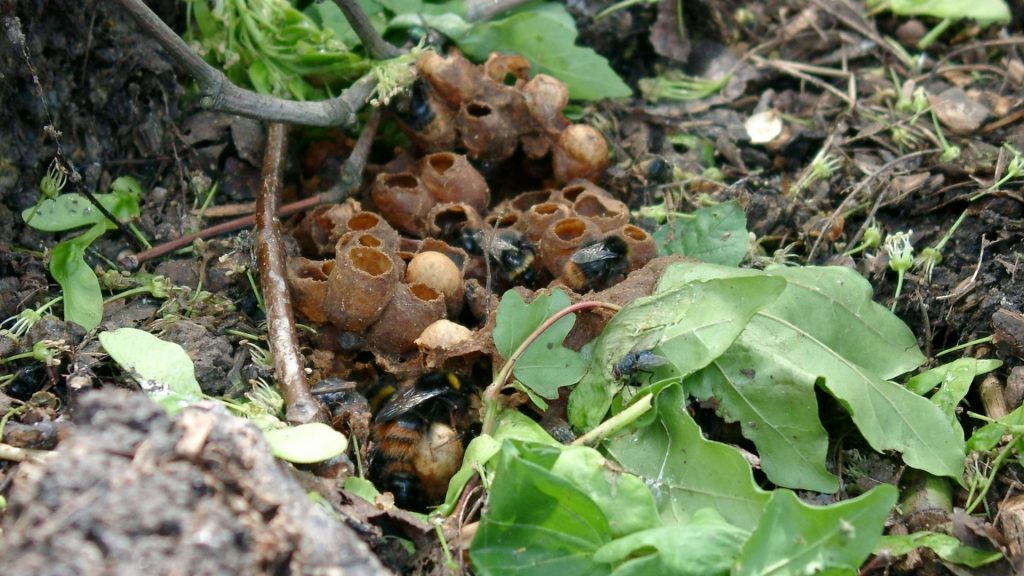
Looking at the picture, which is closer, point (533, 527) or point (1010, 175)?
point (533, 527)

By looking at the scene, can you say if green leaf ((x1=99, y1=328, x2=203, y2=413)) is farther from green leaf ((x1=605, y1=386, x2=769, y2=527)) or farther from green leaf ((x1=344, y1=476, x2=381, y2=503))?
green leaf ((x1=605, y1=386, x2=769, y2=527))

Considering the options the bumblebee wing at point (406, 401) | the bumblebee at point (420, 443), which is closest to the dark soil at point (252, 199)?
the bumblebee at point (420, 443)

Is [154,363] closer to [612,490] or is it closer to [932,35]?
[612,490]

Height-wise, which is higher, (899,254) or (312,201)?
(312,201)

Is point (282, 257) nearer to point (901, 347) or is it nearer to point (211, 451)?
point (211, 451)

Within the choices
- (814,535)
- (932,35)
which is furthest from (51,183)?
(932,35)

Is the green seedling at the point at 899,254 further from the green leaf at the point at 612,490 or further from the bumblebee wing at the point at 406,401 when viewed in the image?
the bumblebee wing at the point at 406,401

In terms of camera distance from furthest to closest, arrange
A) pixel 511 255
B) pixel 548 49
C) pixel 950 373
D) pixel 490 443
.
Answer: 1. pixel 548 49
2. pixel 511 255
3. pixel 950 373
4. pixel 490 443
